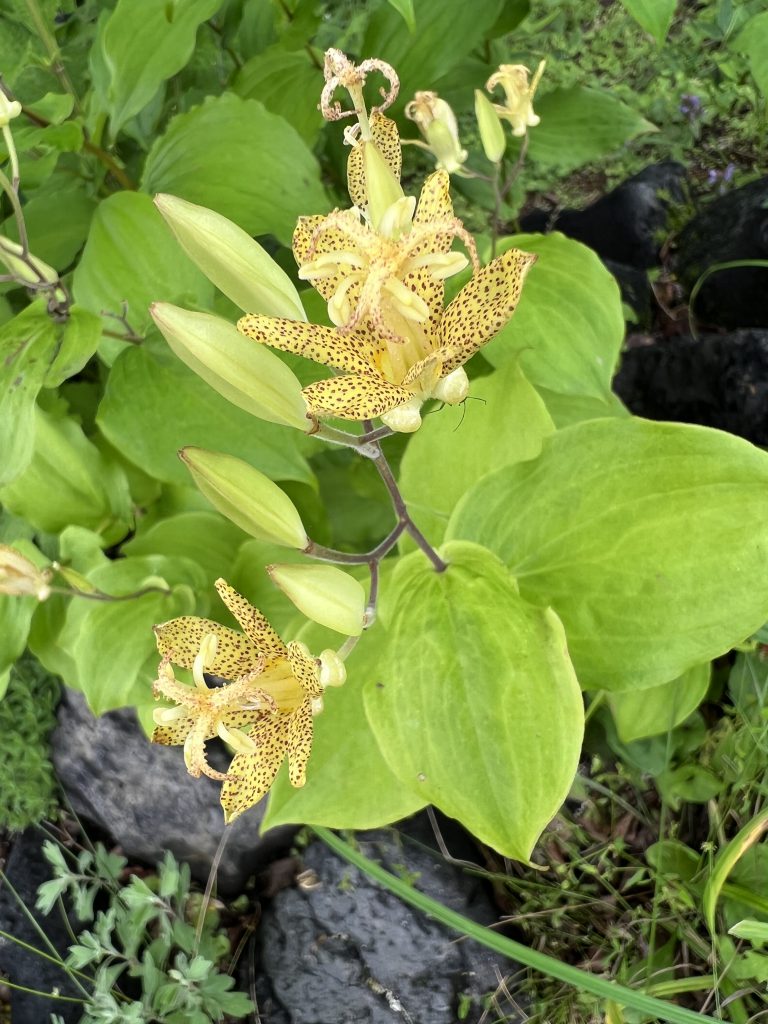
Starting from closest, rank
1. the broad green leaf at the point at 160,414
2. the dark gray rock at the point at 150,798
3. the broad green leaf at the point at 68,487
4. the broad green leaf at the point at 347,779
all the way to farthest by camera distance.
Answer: the broad green leaf at the point at 347,779
the broad green leaf at the point at 160,414
the broad green leaf at the point at 68,487
the dark gray rock at the point at 150,798

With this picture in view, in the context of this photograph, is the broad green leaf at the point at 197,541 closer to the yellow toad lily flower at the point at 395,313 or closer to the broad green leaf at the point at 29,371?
the broad green leaf at the point at 29,371

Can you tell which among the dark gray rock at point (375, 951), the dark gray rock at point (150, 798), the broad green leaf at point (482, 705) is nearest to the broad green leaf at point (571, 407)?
the broad green leaf at point (482, 705)

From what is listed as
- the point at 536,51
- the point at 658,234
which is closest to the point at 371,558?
the point at 658,234

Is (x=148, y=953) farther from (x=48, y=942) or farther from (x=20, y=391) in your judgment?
(x=20, y=391)

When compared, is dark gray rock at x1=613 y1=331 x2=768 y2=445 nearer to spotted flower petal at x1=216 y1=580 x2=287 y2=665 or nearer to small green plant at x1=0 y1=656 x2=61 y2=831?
spotted flower petal at x1=216 y1=580 x2=287 y2=665

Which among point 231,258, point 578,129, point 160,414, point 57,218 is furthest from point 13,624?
point 578,129
